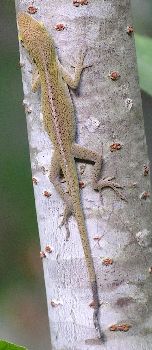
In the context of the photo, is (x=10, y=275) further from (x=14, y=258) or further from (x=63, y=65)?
(x=63, y=65)

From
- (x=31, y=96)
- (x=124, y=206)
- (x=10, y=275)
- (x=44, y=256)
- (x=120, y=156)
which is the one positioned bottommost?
(x=10, y=275)

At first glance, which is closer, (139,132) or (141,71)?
(139,132)

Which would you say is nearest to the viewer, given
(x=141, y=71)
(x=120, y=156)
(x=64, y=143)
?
(x=120, y=156)

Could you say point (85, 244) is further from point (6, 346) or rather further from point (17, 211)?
point (17, 211)

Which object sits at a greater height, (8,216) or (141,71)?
(141,71)

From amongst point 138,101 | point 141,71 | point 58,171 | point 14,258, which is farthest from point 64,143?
point 14,258

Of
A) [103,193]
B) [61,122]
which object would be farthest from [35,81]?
[103,193]

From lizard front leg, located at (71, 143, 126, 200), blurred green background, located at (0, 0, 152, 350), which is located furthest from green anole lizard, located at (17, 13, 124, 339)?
blurred green background, located at (0, 0, 152, 350)

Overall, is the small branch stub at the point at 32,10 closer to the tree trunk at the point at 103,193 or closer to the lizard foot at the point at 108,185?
the tree trunk at the point at 103,193

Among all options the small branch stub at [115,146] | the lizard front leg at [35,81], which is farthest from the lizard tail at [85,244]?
the lizard front leg at [35,81]
